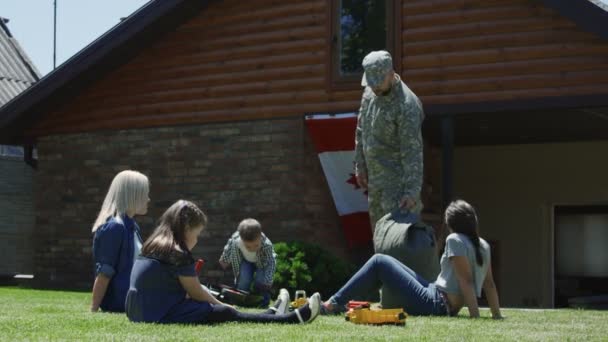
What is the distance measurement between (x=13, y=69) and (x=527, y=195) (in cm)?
1197

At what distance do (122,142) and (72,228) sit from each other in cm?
181

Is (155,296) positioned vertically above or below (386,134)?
below

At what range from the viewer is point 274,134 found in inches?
624

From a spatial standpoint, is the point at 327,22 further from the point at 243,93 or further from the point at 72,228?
the point at 72,228

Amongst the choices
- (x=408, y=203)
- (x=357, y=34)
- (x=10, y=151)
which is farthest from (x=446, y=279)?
(x=10, y=151)

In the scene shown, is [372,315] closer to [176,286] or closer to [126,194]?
[176,286]

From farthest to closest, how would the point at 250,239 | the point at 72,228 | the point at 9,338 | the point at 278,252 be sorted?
the point at 72,228 < the point at 278,252 < the point at 250,239 < the point at 9,338

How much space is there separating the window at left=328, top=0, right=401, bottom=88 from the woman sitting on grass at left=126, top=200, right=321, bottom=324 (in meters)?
8.31

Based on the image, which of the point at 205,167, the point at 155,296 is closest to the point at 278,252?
the point at 205,167

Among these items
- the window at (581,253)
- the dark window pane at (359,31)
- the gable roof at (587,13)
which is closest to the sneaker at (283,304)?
the gable roof at (587,13)

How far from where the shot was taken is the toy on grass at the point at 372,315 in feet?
23.4

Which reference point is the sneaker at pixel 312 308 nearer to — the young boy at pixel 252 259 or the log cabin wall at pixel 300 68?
the young boy at pixel 252 259

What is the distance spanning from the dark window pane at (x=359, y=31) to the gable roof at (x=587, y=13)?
8.95ft

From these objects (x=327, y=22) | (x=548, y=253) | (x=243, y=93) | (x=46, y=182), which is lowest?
(x=548, y=253)
